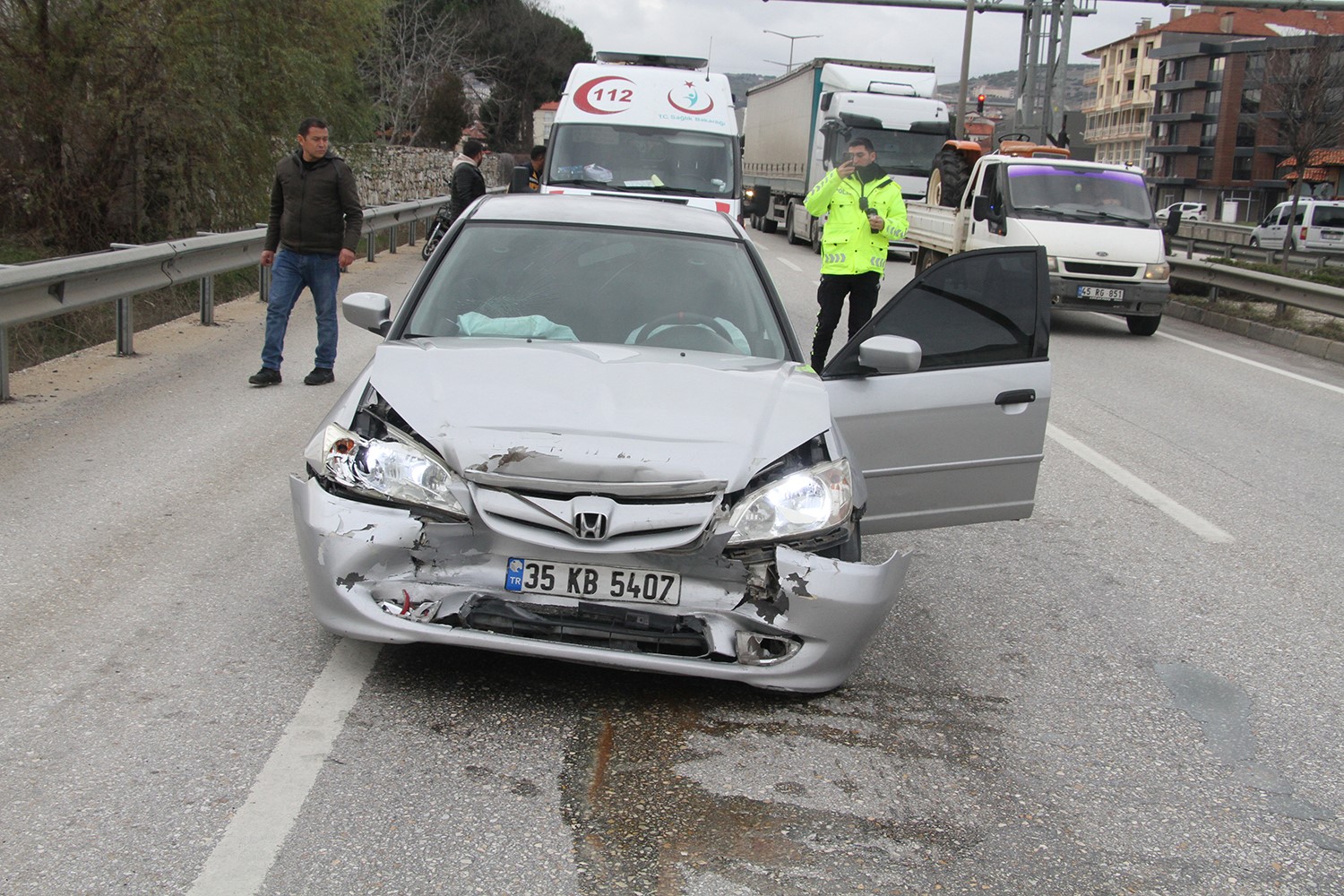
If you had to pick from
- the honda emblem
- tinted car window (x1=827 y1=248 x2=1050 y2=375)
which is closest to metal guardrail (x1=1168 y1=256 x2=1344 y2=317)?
tinted car window (x1=827 y1=248 x2=1050 y2=375)

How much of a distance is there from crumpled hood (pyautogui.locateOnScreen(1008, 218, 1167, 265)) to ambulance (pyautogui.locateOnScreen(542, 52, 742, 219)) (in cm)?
386

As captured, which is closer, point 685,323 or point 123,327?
point 685,323

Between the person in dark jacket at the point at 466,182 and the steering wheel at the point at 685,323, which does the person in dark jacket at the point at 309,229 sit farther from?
the steering wheel at the point at 685,323

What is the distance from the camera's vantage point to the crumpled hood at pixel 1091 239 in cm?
1622

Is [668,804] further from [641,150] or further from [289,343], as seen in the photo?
[641,150]

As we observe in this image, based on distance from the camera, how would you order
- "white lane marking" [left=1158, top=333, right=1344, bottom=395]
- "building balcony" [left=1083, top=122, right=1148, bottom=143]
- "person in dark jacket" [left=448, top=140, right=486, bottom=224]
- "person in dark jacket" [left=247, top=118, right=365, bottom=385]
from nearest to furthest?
"person in dark jacket" [left=247, top=118, right=365, bottom=385] < "white lane marking" [left=1158, top=333, right=1344, bottom=395] < "person in dark jacket" [left=448, top=140, right=486, bottom=224] < "building balcony" [left=1083, top=122, right=1148, bottom=143]

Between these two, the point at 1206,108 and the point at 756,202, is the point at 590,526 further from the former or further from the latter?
the point at 1206,108

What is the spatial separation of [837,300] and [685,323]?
478cm

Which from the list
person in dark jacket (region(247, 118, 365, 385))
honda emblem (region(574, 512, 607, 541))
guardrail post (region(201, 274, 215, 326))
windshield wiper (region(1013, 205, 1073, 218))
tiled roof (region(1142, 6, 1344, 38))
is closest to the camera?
honda emblem (region(574, 512, 607, 541))

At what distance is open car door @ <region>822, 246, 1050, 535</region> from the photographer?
5160 millimetres

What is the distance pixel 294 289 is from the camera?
32.5 feet

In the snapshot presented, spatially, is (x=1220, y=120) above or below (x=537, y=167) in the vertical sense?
above

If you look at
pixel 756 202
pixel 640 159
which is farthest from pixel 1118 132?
pixel 640 159

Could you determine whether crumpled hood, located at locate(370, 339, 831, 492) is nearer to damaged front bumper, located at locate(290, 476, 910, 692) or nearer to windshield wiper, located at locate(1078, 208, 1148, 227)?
damaged front bumper, located at locate(290, 476, 910, 692)
